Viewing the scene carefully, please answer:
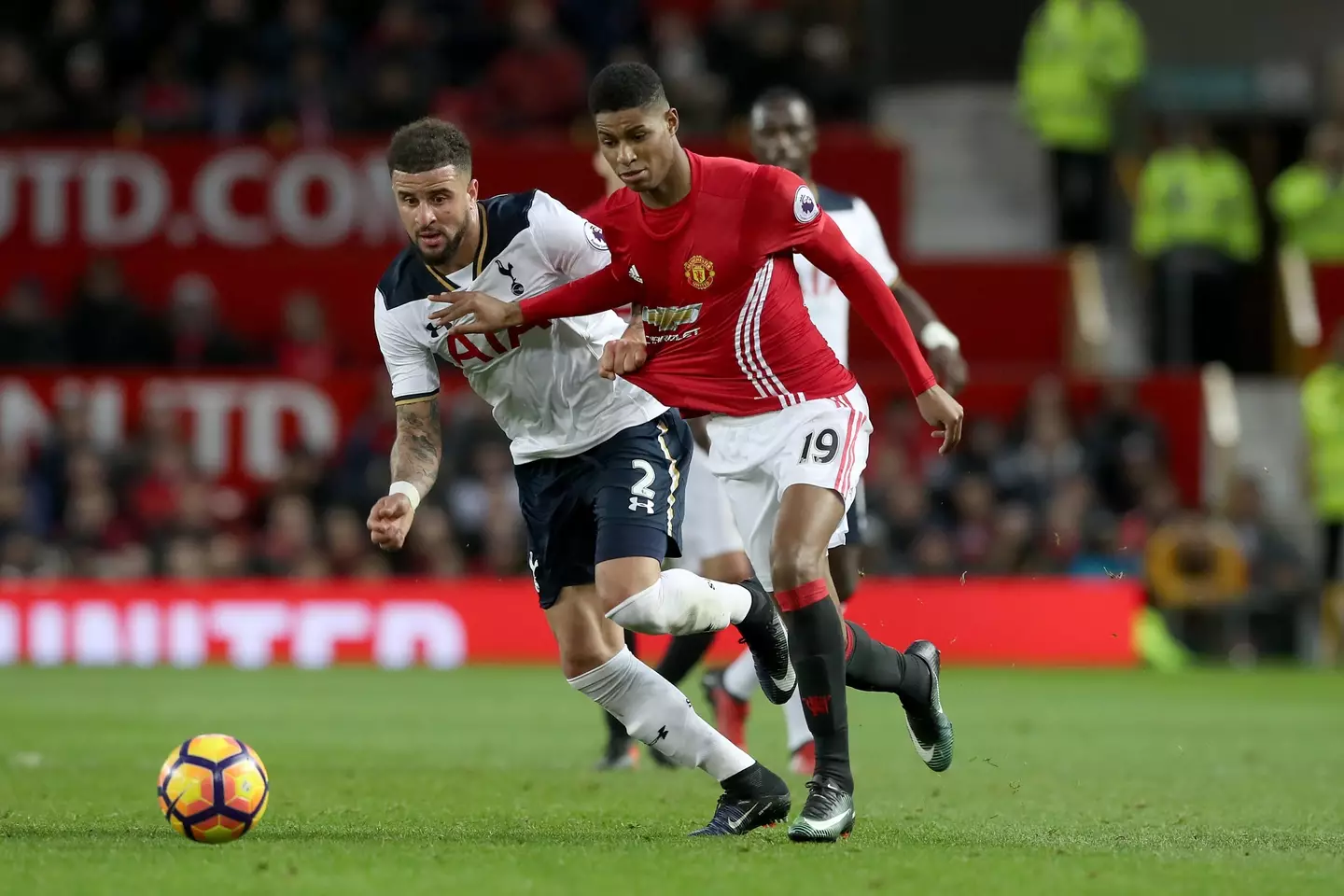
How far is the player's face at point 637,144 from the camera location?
6.30 m

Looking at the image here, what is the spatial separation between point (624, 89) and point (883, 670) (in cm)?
210

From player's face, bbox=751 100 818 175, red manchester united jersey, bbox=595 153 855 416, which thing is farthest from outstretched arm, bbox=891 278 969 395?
red manchester united jersey, bbox=595 153 855 416

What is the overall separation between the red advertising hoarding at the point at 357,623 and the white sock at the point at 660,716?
30.9 feet

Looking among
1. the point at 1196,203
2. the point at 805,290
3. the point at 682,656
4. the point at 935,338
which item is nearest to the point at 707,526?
the point at 682,656

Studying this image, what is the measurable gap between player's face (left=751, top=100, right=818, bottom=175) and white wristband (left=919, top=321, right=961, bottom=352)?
0.86 metres

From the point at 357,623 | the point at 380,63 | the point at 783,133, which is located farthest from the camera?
the point at 380,63

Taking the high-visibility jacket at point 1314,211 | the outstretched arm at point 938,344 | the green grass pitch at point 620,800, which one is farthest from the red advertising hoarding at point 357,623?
the outstretched arm at point 938,344

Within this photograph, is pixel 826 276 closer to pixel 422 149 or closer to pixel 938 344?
pixel 938 344

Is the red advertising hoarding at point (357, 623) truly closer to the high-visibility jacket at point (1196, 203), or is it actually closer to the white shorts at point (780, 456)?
the high-visibility jacket at point (1196, 203)

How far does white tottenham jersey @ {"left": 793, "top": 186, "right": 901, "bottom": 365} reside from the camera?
8734 mm

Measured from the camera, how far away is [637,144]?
6.33 metres

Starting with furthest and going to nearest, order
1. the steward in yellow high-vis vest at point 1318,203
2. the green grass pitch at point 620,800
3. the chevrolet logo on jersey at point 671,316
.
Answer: the steward in yellow high-vis vest at point 1318,203 < the chevrolet logo on jersey at point 671,316 < the green grass pitch at point 620,800

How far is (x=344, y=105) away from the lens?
19.9 metres

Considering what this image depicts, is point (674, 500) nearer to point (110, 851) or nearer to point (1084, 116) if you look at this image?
point (110, 851)
